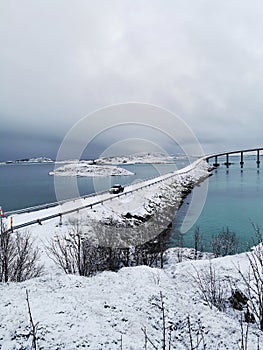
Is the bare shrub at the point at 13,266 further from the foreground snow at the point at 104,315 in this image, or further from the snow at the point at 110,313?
the snow at the point at 110,313

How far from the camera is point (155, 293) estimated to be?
732 cm

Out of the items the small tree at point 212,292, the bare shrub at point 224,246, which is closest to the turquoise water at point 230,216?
the bare shrub at point 224,246

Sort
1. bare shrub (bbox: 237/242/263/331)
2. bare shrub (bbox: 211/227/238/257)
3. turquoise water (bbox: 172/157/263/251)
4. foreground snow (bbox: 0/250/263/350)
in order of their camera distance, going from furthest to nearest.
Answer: turquoise water (bbox: 172/157/263/251)
bare shrub (bbox: 211/227/238/257)
bare shrub (bbox: 237/242/263/331)
foreground snow (bbox: 0/250/263/350)

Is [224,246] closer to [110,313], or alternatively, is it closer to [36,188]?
[110,313]

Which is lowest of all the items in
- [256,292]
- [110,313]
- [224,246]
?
[224,246]

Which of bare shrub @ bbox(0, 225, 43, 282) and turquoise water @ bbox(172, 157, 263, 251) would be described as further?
turquoise water @ bbox(172, 157, 263, 251)

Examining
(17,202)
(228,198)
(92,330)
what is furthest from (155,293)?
(228,198)

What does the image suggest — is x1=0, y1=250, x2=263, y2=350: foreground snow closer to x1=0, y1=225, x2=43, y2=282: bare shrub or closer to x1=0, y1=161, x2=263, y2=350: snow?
x1=0, y1=161, x2=263, y2=350: snow

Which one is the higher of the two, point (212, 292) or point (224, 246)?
point (212, 292)

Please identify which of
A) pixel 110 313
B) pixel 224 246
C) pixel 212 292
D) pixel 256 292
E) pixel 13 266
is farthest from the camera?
pixel 224 246

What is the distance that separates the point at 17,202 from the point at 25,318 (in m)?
38.8

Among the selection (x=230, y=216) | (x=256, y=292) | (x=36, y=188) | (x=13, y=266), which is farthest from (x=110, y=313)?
(x=36, y=188)

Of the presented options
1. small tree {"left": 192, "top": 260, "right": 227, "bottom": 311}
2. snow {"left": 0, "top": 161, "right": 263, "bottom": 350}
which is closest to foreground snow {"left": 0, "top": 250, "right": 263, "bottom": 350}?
snow {"left": 0, "top": 161, "right": 263, "bottom": 350}

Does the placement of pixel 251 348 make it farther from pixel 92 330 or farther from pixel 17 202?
pixel 17 202
